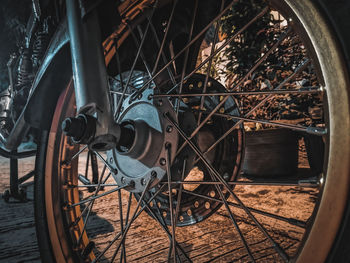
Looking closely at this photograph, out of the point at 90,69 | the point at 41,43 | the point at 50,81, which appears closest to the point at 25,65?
the point at 41,43

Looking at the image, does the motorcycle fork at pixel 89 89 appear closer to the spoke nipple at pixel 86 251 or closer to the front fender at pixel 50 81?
the front fender at pixel 50 81

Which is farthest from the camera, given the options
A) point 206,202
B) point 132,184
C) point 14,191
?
point 14,191

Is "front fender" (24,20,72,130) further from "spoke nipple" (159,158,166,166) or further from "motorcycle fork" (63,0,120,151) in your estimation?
"spoke nipple" (159,158,166,166)

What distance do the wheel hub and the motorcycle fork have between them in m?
0.06

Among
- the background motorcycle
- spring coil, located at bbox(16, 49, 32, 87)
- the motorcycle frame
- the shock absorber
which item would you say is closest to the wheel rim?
the background motorcycle

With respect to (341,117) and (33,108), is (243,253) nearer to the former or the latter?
(341,117)

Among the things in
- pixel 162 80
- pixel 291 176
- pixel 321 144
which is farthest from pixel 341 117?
pixel 291 176

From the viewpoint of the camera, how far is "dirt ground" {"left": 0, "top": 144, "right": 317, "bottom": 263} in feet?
2.03

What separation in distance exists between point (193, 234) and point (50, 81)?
669 mm

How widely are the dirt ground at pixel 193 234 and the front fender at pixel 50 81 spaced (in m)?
0.43

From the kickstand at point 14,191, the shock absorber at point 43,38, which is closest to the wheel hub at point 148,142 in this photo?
the shock absorber at point 43,38

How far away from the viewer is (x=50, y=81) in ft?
1.89

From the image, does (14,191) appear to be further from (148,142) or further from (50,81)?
(148,142)

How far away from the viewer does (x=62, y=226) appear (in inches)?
22.5
